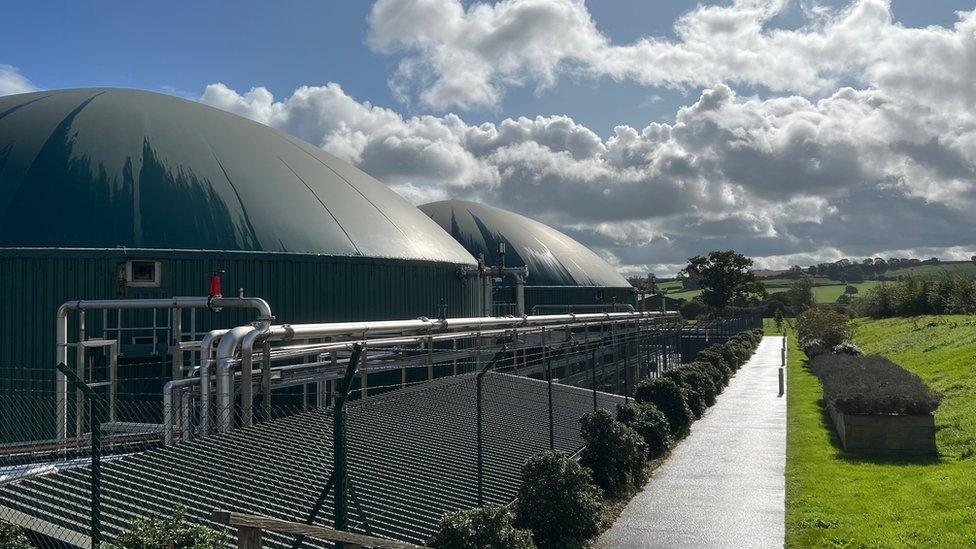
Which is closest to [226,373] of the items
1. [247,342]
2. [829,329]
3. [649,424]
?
[247,342]

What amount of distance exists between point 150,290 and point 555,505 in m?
13.9

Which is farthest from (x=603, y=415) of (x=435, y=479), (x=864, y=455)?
(x=864, y=455)

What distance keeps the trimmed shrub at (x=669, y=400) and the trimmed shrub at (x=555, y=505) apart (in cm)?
1109

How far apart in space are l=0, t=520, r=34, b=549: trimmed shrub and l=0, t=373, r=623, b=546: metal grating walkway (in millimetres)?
633

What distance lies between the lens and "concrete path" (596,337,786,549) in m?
12.9

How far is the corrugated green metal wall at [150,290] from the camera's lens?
61.9ft

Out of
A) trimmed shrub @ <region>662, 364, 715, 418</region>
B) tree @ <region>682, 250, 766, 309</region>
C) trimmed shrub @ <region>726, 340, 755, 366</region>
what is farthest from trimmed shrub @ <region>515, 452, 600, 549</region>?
tree @ <region>682, 250, 766, 309</region>

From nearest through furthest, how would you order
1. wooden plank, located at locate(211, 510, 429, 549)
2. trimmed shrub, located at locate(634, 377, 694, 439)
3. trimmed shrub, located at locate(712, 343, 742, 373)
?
wooden plank, located at locate(211, 510, 429, 549) → trimmed shrub, located at locate(634, 377, 694, 439) → trimmed shrub, located at locate(712, 343, 742, 373)

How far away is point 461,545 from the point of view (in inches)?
369

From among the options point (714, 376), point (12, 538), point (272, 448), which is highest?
point (12, 538)

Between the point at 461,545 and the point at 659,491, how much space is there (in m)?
8.09

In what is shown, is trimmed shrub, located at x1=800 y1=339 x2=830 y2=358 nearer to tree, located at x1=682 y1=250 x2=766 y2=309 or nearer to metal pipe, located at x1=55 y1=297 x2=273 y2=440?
metal pipe, located at x1=55 y1=297 x2=273 y2=440

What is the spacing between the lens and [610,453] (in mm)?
16000

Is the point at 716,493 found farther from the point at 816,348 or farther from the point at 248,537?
the point at 816,348
